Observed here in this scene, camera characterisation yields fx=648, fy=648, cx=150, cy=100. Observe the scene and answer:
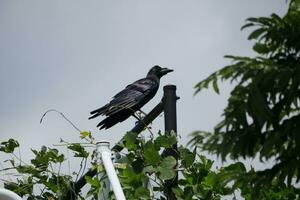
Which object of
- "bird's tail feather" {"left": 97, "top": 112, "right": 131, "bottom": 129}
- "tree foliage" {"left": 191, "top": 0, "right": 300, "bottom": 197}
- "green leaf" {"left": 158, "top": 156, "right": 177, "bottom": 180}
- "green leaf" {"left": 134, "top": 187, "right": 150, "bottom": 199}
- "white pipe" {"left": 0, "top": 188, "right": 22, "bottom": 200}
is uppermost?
"bird's tail feather" {"left": 97, "top": 112, "right": 131, "bottom": 129}

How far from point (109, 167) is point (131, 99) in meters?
2.89

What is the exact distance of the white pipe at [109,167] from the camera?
3020mm

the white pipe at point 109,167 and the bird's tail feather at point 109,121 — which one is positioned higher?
the bird's tail feather at point 109,121

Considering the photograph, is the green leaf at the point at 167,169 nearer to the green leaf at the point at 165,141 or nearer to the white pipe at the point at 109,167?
the green leaf at the point at 165,141

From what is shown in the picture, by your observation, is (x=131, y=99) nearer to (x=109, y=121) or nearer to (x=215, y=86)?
(x=109, y=121)

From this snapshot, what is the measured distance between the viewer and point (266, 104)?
8.21 ft

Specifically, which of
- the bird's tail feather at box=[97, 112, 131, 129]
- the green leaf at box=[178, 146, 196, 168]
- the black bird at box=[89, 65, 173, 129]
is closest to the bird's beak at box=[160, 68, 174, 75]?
the black bird at box=[89, 65, 173, 129]

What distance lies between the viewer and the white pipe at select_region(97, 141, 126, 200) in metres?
3.02

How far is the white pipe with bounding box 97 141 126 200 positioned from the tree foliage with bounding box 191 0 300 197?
52 centimetres

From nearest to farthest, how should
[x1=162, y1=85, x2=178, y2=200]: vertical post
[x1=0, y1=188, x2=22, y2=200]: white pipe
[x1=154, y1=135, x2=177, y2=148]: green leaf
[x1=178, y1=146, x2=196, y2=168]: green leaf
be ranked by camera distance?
1. [x1=0, y1=188, x2=22, y2=200]: white pipe
2. [x1=162, y1=85, x2=178, y2=200]: vertical post
3. [x1=154, y1=135, x2=177, y2=148]: green leaf
4. [x1=178, y1=146, x2=196, y2=168]: green leaf

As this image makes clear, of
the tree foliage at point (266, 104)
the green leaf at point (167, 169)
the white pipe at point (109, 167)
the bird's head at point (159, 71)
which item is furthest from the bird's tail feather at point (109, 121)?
the tree foliage at point (266, 104)

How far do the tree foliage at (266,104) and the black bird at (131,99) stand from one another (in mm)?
2875

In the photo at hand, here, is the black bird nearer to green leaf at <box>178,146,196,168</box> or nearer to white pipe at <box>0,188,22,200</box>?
green leaf at <box>178,146,196,168</box>

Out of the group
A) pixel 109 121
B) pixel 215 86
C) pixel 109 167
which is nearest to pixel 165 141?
pixel 109 121
